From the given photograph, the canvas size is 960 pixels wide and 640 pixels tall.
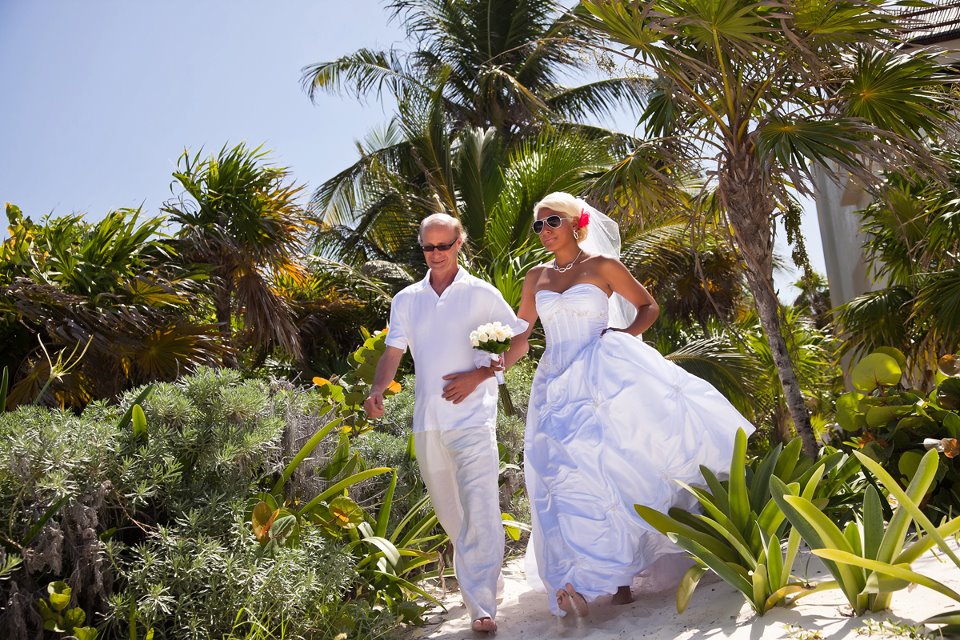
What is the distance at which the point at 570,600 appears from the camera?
372cm

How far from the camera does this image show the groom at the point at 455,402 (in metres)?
3.92

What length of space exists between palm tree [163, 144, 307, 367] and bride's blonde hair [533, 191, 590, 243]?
4757 mm

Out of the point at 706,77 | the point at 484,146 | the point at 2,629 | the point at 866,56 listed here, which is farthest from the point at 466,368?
the point at 484,146

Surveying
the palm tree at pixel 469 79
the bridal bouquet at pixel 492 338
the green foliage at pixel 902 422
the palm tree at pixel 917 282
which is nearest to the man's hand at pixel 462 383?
the bridal bouquet at pixel 492 338

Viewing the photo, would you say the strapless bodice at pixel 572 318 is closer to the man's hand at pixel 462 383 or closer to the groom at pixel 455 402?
the groom at pixel 455 402

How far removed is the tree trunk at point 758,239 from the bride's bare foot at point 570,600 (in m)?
2.87

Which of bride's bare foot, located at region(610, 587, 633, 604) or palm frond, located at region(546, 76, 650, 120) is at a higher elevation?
palm frond, located at region(546, 76, 650, 120)

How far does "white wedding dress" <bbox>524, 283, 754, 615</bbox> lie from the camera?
3834 millimetres

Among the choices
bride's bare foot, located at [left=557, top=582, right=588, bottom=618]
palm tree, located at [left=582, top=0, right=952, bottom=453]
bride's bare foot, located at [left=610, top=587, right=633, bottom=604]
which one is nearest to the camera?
bride's bare foot, located at [left=557, top=582, right=588, bottom=618]

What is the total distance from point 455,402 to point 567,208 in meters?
1.19

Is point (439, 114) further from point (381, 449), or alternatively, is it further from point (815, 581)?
point (815, 581)

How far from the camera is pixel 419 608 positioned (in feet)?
13.1

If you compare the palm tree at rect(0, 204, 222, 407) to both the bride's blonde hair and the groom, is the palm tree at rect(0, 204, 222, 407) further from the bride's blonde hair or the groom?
Answer: the bride's blonde hair

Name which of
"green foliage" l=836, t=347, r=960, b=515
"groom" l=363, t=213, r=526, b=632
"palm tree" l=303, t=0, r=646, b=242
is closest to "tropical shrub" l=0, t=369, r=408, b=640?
"groom" l=363, t=213, r=526, b=632
